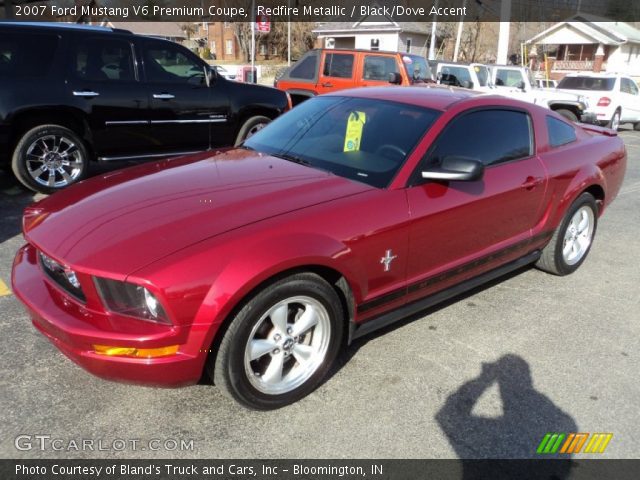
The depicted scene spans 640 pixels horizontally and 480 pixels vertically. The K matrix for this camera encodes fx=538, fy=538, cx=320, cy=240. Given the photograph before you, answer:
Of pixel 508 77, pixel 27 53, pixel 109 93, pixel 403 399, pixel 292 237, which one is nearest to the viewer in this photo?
pixel 292 237

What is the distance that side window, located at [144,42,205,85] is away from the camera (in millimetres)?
6738

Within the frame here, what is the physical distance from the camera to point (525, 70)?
14484 mm

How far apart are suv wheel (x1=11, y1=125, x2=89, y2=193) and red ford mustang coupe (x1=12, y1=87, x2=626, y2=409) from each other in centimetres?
316

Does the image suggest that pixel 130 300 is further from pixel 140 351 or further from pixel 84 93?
pixel 84 93

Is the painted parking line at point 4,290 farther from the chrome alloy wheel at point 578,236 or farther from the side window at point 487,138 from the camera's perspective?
the chrome alloy wheel at point 578,236

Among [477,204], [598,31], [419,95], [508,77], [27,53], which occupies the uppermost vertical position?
[598,31]

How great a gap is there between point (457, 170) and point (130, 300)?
190cm

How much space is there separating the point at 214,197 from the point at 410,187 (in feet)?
3.69

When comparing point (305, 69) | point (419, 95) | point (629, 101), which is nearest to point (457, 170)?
point (419, 95)

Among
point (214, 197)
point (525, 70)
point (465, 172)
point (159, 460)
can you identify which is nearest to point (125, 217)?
point (214, 197)

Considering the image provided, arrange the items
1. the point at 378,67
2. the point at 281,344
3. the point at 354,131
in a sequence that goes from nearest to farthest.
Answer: the point at 281,344, the point at 354,131, the point at 378,67

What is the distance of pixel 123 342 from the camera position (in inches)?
91.2

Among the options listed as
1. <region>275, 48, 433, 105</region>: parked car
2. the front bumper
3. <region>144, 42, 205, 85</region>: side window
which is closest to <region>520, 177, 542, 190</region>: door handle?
the front bumper

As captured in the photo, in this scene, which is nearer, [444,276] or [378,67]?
[444,276]
